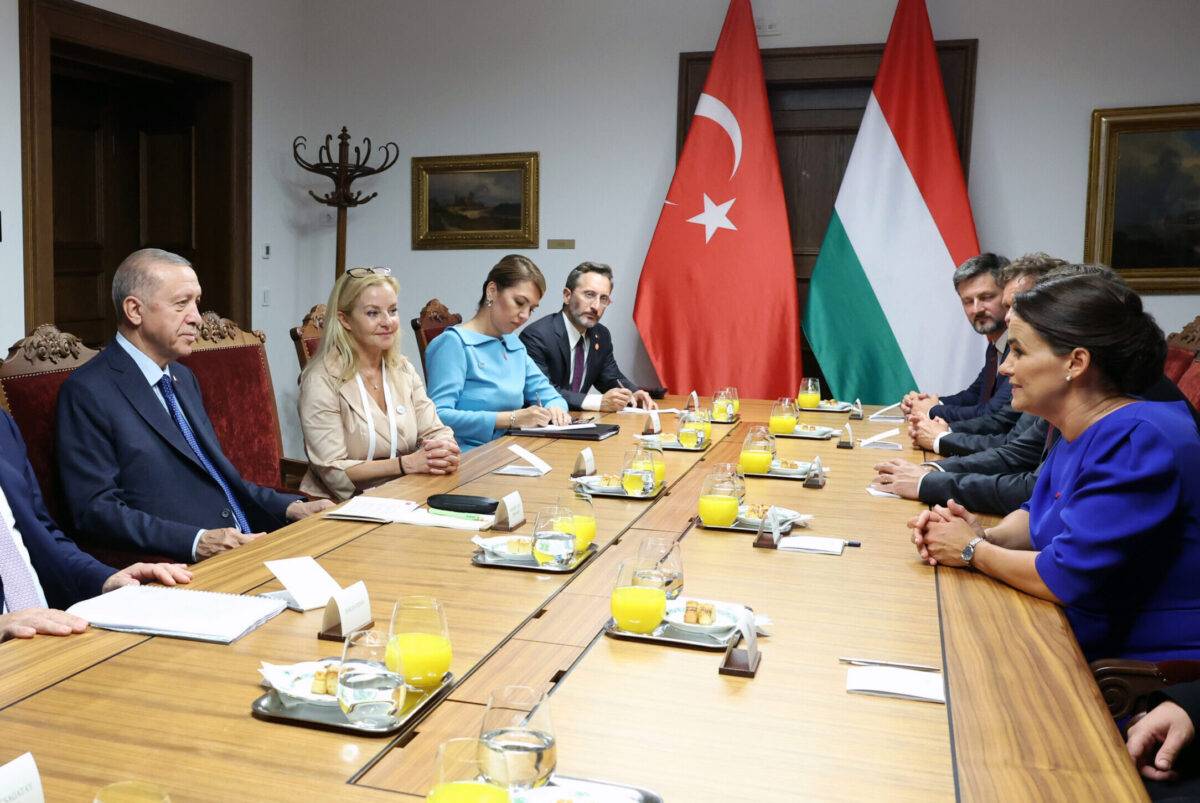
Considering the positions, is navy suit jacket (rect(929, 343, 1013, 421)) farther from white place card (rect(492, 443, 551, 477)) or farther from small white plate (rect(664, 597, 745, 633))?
small white plate (rect(664, 597, 745, 633))

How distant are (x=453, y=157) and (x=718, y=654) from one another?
16.9ft

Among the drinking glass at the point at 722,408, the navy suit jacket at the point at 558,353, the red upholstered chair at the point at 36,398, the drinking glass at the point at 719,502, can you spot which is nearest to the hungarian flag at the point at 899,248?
the navy suit jacket at the point at 558,353

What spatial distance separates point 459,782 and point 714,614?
731 mm

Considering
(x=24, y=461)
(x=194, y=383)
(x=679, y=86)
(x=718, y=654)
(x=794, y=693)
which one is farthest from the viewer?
(x=679, y=86)

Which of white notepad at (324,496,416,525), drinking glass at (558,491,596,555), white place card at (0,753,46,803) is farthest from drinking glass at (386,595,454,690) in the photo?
white notepad at (324,496,416,525)

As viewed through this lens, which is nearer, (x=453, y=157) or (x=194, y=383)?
(x=194, y=383)

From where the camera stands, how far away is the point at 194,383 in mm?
2789

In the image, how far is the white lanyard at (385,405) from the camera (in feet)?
10.1

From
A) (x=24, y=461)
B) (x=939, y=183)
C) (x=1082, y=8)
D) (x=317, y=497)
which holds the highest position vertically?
(x=1082, y=8)

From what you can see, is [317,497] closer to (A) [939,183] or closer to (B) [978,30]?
(A) [939,183]

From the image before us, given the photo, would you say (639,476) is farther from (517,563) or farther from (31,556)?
(31,556)

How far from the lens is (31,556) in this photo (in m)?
2.05

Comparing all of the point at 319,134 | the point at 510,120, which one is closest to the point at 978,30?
the point at 510,120

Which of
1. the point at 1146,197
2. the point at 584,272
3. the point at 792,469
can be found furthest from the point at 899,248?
the point at 792,469
